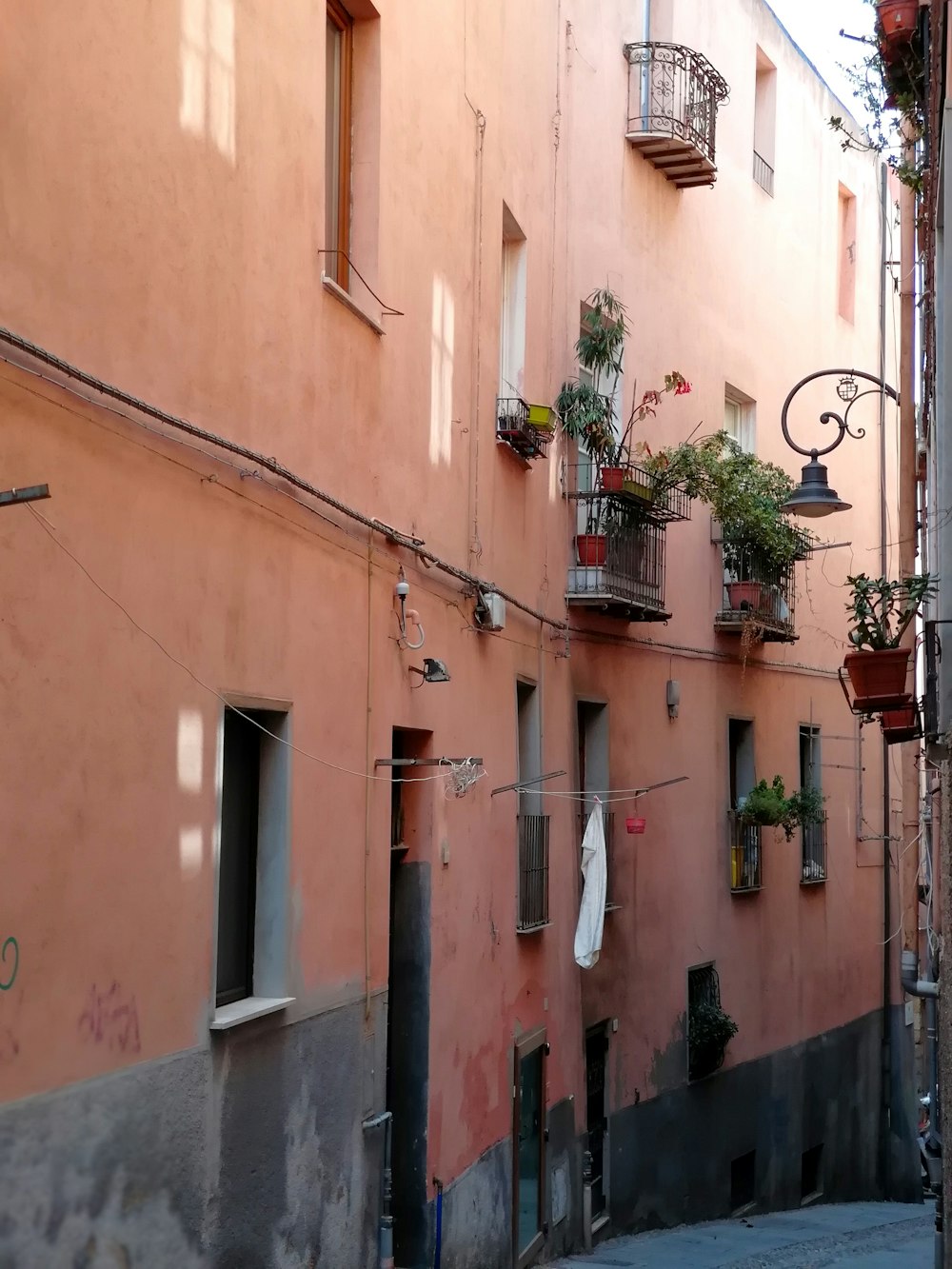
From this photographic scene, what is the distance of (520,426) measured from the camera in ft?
40.8

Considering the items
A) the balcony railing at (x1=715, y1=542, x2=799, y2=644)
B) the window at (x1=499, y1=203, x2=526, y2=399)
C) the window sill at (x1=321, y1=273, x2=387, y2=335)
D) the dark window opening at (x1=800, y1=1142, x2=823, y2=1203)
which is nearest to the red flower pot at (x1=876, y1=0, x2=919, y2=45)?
the window at (x1=499, y1=203, x2=526, y2=399)

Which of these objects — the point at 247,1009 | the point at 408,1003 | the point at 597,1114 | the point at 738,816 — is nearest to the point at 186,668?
the point at 247,1009

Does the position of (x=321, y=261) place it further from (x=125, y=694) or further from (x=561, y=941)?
(x=561, y=941)

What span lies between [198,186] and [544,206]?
22.9 feet

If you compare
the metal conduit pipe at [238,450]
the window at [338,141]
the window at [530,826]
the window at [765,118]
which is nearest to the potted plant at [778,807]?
the window at [530,826]

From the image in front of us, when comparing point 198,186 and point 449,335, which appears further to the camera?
point 449,335

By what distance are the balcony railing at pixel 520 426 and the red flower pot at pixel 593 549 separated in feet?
5.81

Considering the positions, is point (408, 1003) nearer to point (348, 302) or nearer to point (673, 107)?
point (348, 302)

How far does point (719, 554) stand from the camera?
1831 cm

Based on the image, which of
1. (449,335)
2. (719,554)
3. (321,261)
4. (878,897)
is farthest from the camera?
(878,897)

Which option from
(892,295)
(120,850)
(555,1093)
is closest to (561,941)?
(555,1093)

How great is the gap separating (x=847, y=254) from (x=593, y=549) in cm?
1067

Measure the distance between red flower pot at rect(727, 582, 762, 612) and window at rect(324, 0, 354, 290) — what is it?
9439 millimetres

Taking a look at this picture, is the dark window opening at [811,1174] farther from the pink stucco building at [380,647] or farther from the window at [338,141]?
the window at [338,141]
